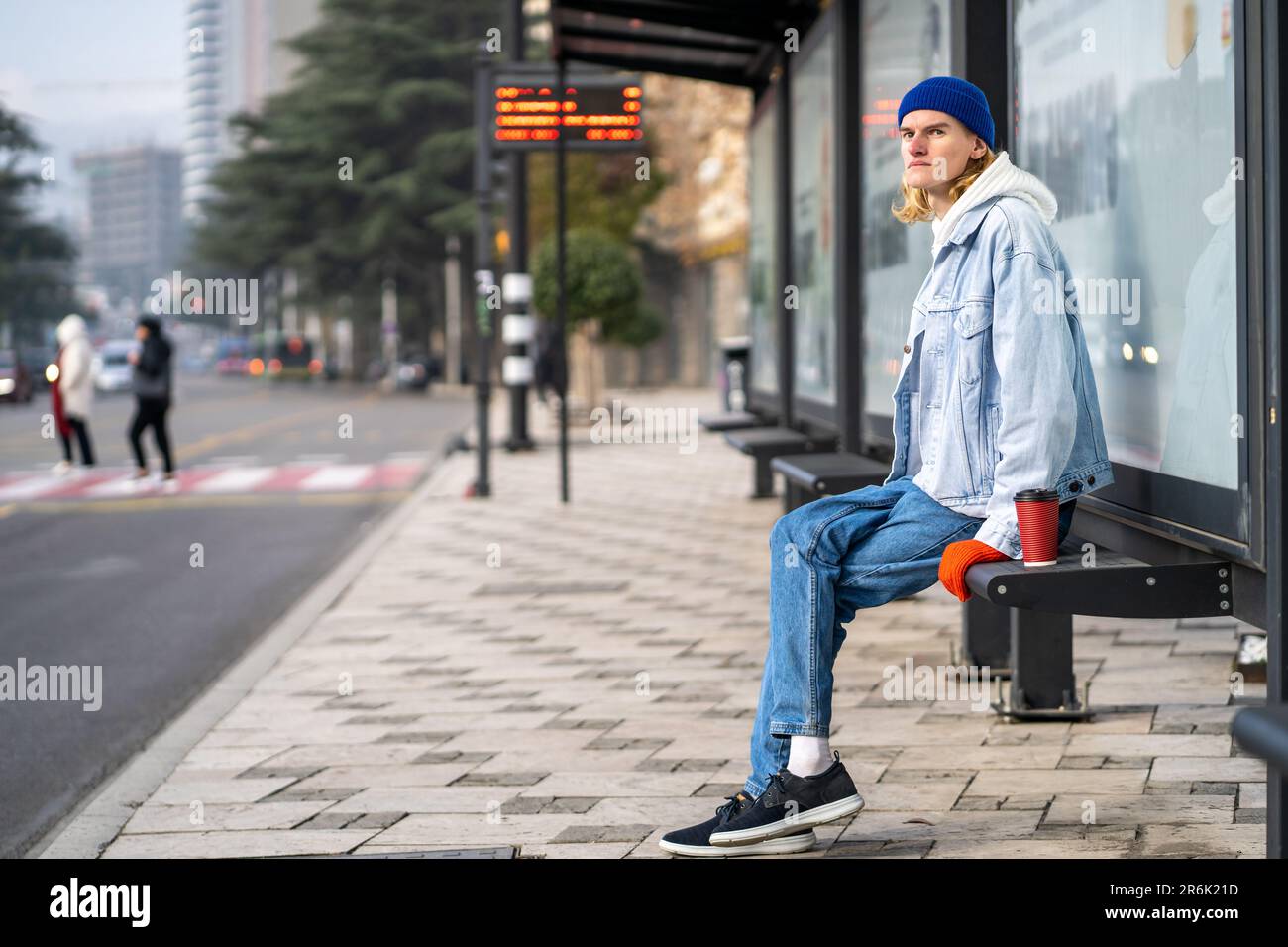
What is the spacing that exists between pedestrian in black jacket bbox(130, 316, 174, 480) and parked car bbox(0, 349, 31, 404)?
89.4ft

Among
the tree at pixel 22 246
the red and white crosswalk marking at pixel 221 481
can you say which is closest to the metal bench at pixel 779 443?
the red and white crosswalk marking at pixel 221 481

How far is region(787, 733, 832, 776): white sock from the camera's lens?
4.38 meters

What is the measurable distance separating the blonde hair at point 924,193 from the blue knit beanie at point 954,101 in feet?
0.21

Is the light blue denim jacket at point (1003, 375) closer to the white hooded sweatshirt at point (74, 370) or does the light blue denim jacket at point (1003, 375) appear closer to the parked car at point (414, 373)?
the white hooded sweatshirt at point (74, 370)

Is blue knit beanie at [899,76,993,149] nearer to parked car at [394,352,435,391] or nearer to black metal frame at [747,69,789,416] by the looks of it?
black metal frame at [747,69,789,416]

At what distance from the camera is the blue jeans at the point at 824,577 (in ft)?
14.3

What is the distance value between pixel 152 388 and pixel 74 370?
1.99 metres

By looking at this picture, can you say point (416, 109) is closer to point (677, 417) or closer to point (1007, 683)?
point (677, 417)

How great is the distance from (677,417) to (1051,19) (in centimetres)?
2730

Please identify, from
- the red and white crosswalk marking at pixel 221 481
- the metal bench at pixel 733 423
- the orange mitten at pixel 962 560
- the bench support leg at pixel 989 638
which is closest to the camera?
the orange mitten at pixel 962 560

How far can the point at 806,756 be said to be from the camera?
438 cm

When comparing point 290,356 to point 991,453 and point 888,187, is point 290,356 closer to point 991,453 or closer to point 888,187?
point 888,187

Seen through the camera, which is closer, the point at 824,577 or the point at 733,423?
the point at 824,577

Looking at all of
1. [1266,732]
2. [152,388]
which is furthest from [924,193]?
[152,388]
